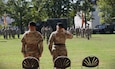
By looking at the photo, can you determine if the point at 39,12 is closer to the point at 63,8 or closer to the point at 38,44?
the point at 63,8

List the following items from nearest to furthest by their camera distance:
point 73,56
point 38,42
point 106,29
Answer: point 38,42, point 73,56, point 106,29

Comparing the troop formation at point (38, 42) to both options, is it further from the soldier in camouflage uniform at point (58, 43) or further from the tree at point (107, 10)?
the tree at point (107, 10)

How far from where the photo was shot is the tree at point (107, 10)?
7019cm

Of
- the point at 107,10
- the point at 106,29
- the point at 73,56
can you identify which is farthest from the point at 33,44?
the point at 107,10

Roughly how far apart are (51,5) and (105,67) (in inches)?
2539

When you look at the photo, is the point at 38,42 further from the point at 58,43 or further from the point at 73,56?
the point at 73,56

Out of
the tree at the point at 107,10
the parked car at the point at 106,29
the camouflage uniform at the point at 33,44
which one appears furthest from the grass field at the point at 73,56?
the tree at the point at 107,10

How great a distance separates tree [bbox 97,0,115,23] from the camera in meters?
70.2

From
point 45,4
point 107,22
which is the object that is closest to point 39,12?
point 45,4

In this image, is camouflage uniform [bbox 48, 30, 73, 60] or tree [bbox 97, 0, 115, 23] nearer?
camouflage uniform [bbox 48, 30, 73, 60]

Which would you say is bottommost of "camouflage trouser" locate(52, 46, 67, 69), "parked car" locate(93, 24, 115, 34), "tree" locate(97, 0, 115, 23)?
"parked car" locate(93, 24, 115, 34)

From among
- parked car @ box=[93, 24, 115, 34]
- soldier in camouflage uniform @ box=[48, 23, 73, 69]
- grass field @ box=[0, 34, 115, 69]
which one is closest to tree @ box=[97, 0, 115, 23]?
parked car @ box=[93, 24, 115, 34]

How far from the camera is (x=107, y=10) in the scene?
7094 centimetres

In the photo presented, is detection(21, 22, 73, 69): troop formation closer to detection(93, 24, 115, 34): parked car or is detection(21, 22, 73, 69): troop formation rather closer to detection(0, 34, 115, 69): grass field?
detection(0, 34, 115, 69): grass field
